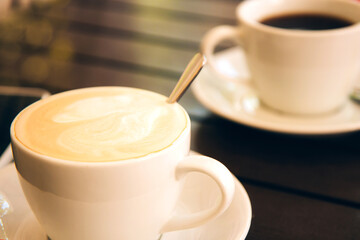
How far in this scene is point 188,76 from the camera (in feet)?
1.64

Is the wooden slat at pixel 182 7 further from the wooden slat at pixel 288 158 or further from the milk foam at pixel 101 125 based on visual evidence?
the milk foam at pixel 101 125

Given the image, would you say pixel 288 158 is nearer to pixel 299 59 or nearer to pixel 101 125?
pixel 299 59

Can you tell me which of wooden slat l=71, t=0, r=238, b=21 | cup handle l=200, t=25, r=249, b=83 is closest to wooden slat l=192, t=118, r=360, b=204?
cup handle l=200, t=25, r=249, b=83

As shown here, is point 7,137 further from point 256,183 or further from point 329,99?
point 329,99

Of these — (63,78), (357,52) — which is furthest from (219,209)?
(63,78)

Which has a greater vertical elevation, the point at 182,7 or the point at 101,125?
the point at 101,125

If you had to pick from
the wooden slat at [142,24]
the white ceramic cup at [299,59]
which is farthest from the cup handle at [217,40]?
the wooden slat at [142,24]

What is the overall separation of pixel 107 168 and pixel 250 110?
1.40ft

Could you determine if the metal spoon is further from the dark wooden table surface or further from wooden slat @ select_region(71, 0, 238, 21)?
wooden slat @ select_region(71, 0, 238, 21)

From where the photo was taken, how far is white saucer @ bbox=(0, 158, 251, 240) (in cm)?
46

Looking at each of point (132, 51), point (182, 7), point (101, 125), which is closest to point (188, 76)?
point (101, 125)

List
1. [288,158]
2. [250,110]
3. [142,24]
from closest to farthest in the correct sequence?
[288,158]
[250,110]
[142,24]

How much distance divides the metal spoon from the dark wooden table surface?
0.51 feet

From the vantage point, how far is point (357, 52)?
692 mm
